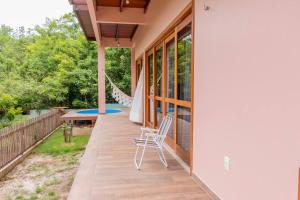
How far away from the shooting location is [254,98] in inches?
70.4

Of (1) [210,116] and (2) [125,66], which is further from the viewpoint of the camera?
(2) [125,66]

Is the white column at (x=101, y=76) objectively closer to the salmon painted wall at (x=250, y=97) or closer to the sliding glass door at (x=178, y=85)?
the sliding glass door at (x=178, y=85)

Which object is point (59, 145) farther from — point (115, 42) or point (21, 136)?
point (115, 42)

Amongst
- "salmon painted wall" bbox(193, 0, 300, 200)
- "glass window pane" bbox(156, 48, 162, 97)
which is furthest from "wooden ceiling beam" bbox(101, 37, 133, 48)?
"salmon painted wall" bbox(193, 0, 300, 200)

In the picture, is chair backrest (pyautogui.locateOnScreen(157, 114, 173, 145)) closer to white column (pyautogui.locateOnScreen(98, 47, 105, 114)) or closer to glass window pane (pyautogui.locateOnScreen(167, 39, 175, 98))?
glass window pane (pyautogui.locateOnScreen(167, 39, 175, 98))

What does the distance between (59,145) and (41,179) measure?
9.36ft

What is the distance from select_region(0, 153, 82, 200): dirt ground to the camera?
160 inches

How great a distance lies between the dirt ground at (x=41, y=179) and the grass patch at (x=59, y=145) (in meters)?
0.43

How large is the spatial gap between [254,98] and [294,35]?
53 cm

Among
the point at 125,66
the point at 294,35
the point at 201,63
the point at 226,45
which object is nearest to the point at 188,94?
the point at 201,63

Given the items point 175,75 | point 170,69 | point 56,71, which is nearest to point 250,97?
point 175,75

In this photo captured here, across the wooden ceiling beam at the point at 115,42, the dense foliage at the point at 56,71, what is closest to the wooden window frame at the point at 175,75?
the wooden ceiling beam at the point at 115,42

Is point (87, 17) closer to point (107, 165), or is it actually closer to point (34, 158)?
point (34, 158)

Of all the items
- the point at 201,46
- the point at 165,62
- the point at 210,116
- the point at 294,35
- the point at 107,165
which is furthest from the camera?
the point at 165,62
